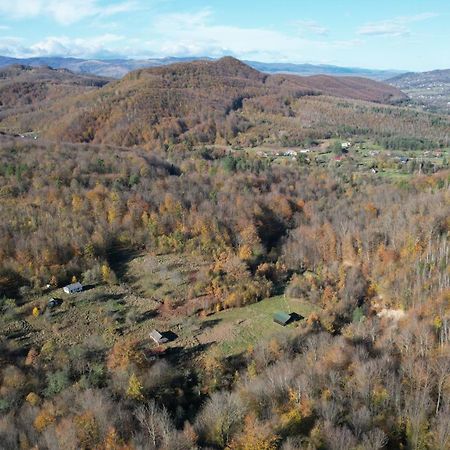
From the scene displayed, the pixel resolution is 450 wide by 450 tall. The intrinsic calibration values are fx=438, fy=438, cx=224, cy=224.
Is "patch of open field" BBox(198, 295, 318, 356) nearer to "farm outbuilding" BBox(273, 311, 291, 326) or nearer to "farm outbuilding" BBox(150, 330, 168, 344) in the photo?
"farm outbuilding" BBox(273, 311, 291, 326)

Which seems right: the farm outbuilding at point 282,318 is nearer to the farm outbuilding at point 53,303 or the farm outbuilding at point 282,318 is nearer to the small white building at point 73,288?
the small white building at point 73,288

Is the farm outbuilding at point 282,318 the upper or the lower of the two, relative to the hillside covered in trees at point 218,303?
lower

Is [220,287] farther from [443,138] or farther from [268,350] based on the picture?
[443,138]

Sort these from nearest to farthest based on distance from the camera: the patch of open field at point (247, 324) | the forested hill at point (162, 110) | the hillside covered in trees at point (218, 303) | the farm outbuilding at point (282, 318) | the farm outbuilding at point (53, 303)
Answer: the hillside covered in trees at point (218, 303) → the patch of open field at point (247, 324) → the farm outbuilding at point (282, 318) → the farm outbuilding at point (53, 303) → the forested hill at point (162, 110)

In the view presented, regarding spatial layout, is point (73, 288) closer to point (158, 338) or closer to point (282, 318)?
point (158, 338)

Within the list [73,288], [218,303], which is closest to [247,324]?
[218,303]

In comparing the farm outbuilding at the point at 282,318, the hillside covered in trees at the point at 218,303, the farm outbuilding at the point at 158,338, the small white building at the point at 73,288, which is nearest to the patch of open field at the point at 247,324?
the hillside covered in trees at the point at 218,303
